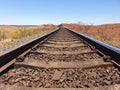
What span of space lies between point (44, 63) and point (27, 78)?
102cm

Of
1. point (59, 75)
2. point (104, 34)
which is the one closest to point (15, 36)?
point (104, 34)

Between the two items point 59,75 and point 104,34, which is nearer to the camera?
point 59,75

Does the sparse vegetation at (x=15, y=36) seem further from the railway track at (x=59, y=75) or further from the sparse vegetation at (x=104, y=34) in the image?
the sparse vegetation at (x=104, y=34)

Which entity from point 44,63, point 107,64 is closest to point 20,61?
point 44,63

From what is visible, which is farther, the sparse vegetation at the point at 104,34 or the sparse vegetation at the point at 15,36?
the sparse vegetation at the point at 104,34

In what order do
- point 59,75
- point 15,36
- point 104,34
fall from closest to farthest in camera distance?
point 59,75
point 15,36
point 104,34

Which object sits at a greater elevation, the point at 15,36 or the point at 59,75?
the point at 59,75

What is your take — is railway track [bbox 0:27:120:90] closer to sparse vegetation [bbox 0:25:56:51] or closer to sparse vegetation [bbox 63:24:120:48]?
sparse vegetation [bbox 0:25:56:51]

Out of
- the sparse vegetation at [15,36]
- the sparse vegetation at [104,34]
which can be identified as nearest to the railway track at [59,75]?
the sparse vegetation at [15,36]

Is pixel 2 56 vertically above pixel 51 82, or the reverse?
pixel 2 56

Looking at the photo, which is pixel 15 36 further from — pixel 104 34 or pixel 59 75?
pixel 59 75

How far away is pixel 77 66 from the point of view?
13.7ft

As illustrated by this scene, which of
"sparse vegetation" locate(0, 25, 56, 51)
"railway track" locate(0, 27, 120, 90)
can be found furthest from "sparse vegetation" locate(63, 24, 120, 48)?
"railway track" locate(0, 27, 120, 90)

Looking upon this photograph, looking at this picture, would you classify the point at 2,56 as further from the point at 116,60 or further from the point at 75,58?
the point at 116,60
